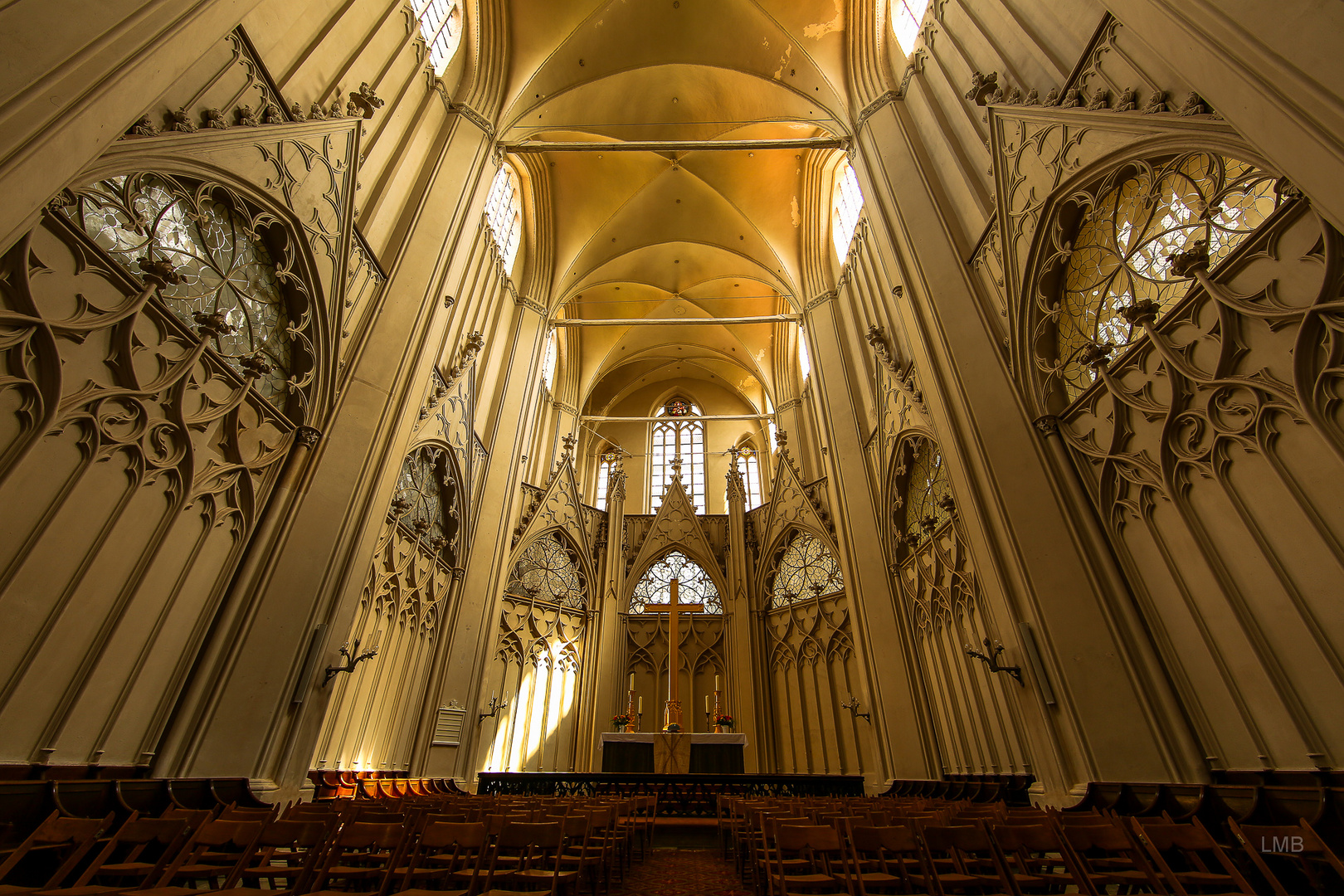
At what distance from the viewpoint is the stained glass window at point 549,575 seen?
15.2 m

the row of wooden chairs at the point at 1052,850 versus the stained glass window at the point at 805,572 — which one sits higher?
the stained glass window at the point at 805,572

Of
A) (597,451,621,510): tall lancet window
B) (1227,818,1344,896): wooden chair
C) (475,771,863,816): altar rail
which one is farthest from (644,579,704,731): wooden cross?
(1227,818,1344,896): wooden chair

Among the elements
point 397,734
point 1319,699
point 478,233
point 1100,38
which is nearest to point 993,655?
point 1319,699

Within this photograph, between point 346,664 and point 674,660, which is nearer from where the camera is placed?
point 346,664

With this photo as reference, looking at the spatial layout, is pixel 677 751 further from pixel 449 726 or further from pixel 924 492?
pixel 924 492

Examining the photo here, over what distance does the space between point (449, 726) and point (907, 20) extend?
15.6 meters

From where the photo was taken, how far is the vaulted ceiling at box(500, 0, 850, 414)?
13.8m

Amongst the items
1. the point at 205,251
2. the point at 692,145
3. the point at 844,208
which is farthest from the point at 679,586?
the point at 205,251

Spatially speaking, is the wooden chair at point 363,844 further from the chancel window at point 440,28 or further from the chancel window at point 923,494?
the chancel window at point 440,28

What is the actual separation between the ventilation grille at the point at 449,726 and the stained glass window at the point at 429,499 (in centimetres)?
281

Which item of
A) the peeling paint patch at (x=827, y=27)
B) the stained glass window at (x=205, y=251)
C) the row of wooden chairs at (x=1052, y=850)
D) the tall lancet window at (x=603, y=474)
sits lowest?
the row of wooden chairs at (x=1052, y=850)

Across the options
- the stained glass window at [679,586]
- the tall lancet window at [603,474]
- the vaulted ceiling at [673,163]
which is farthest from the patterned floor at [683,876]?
the tall lancet window at [603,474]

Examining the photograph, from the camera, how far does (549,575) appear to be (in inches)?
625

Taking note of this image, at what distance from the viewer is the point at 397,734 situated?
10164 millimetres
